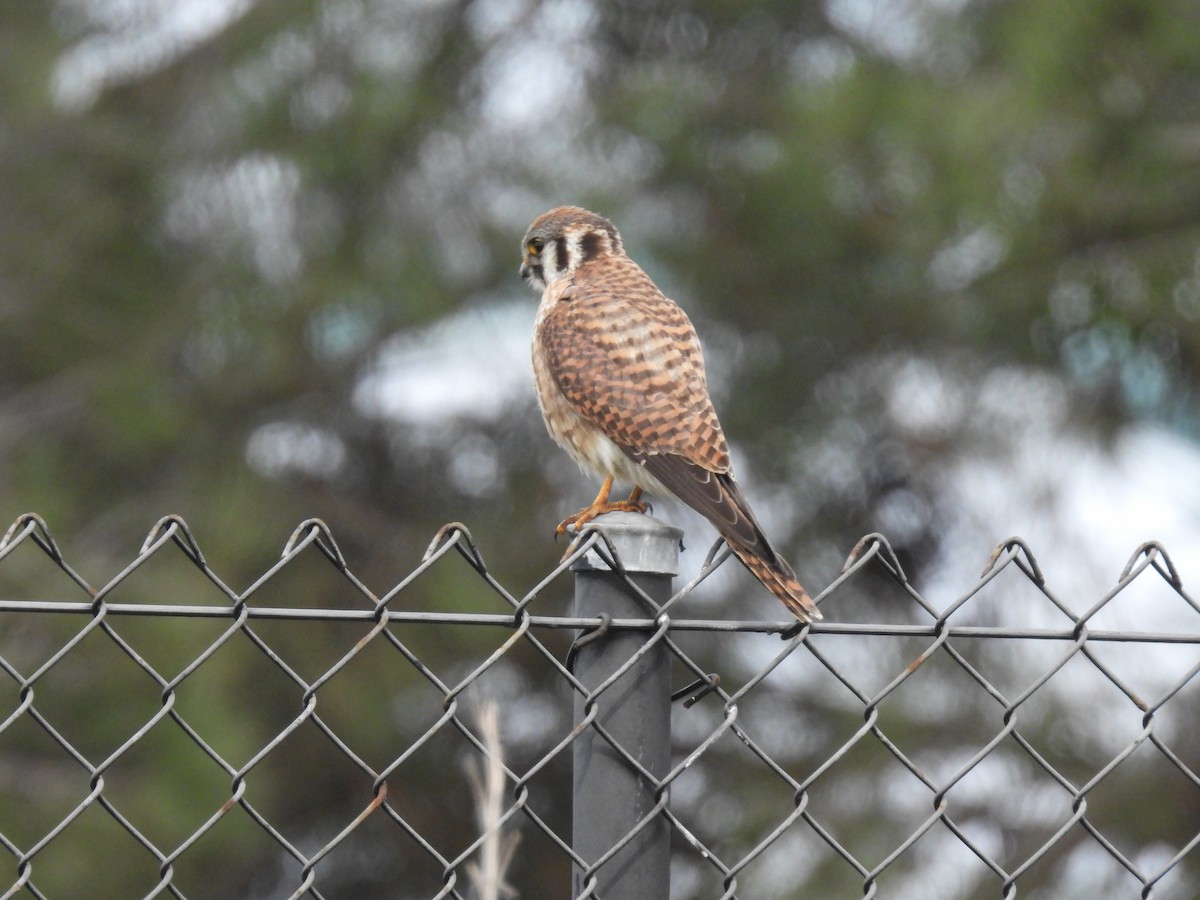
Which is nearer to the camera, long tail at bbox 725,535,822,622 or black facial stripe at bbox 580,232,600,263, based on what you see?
long tail at bbox 725,535,822,622

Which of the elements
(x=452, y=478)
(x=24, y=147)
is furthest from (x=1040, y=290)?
(x=24, y=147)

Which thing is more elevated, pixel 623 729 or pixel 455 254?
pixel 623 729

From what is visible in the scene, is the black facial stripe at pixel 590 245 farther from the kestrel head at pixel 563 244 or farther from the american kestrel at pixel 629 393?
the american kestrel at pixel 629 393

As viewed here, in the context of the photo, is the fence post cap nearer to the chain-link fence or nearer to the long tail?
the long tail

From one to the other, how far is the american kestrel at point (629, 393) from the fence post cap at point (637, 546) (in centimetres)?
82

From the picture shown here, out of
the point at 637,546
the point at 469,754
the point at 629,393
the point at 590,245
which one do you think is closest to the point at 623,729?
the point at 637,546

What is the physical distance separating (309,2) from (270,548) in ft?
5.94

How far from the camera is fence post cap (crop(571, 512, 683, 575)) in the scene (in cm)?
160

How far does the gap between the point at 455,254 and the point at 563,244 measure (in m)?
1.55

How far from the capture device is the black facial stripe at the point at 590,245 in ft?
12.0

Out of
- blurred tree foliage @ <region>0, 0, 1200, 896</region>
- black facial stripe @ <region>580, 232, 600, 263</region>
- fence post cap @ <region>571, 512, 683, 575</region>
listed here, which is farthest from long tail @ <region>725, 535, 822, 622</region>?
blurred tree foliage @ <region>0, 0, 1200, 896</region>

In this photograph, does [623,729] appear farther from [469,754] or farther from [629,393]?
[469,754]

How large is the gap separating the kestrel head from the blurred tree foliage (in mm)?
1325

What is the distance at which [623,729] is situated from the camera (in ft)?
5.21
